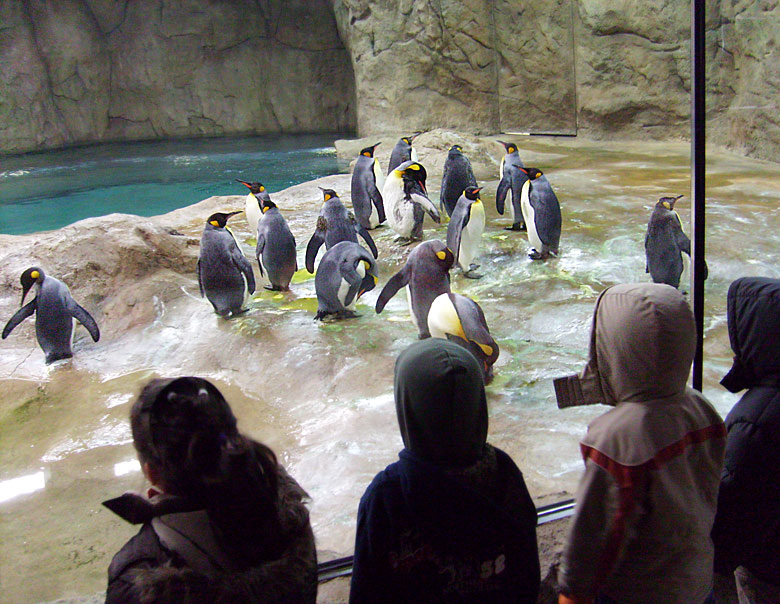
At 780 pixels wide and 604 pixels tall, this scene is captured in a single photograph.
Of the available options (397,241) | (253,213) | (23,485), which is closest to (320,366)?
(23,485)

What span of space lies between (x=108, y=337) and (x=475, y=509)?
293cm

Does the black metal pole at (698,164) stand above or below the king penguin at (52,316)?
above

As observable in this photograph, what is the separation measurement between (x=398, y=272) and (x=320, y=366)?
602 mm

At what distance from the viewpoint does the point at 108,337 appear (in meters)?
3.38

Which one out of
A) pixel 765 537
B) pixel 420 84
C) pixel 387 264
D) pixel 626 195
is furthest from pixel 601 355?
pixel 420 84

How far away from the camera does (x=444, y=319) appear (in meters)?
2.55

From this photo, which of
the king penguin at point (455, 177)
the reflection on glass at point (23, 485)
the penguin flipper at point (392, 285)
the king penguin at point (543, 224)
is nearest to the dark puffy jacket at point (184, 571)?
the reflection on glass at point (23, 485)

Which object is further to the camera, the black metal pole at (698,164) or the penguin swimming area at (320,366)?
the penguin swimming area at (320,366)

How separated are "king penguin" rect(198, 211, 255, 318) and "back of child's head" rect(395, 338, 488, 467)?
8.98 ft

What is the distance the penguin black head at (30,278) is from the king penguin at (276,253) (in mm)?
1168

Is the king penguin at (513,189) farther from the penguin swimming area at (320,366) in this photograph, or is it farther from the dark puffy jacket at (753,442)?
the dark puffy jacket at (753,442)

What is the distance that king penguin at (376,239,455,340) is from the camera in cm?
288

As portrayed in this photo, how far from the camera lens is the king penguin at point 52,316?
3.17 metres

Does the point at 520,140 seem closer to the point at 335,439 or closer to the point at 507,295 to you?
the point at 507,295
